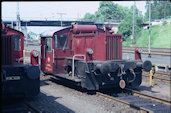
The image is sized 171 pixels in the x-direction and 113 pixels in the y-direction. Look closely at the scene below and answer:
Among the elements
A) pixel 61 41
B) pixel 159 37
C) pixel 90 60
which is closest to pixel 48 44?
pixel 61 41

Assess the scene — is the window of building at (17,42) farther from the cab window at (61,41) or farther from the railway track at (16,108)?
the railway track at (16,108)

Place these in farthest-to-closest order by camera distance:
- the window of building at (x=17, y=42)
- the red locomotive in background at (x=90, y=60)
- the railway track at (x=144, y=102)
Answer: the window of building at (x=17, y=42), the red locomotive in background at (x=90, y=60), the railway track at (x=144, y=102)

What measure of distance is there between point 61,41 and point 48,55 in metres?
1.04

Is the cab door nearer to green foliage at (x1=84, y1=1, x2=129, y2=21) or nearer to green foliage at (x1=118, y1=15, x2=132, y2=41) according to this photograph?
green foliage at (x1=118, y1=15, x2=132, y2=41)

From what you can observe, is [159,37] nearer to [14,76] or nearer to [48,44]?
[48,44]

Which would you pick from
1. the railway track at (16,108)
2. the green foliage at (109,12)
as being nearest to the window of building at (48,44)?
the railway track at (16,108)

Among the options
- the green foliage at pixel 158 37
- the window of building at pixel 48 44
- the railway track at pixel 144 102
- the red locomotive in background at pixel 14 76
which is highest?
the green foliage at pixel 158 37

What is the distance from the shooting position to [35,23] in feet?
185

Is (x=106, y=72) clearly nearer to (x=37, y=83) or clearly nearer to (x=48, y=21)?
(x=37, y=83)

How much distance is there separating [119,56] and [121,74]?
3.47 feet

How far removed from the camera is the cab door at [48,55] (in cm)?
1118

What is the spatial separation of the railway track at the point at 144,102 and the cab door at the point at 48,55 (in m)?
3.08

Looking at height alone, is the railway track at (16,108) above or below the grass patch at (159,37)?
below

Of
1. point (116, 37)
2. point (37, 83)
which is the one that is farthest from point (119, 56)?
point (37, 83)
